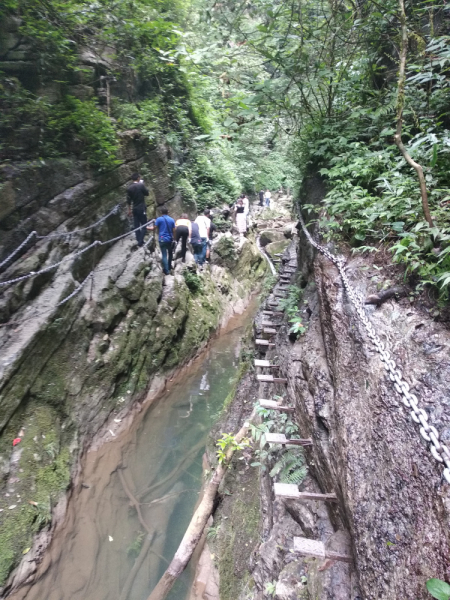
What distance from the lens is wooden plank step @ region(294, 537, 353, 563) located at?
261 centimetres

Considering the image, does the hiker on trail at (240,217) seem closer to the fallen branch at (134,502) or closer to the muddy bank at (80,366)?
the muddy bank at (80,366)

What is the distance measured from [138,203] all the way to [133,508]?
260 inches

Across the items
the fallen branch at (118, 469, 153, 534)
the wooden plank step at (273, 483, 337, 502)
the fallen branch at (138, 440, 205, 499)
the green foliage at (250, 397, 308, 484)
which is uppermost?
the wooden plank step at (273, 483, 337, 502)

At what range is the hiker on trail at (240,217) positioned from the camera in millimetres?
16219

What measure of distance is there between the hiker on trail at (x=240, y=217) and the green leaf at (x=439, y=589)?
15.5m

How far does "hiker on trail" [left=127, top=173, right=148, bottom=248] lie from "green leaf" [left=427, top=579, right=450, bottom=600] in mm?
8391

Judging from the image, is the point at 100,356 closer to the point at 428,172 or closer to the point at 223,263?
the point at 428,172

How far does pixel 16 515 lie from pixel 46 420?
148 cm

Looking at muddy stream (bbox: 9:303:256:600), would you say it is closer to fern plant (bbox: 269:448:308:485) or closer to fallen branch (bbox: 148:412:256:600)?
fallen branch (bbox: 148:412:256:600)

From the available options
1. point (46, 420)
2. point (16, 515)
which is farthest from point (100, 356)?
point (16, 515)

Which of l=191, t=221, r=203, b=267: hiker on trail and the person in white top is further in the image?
the person in white top

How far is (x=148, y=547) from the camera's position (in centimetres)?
570

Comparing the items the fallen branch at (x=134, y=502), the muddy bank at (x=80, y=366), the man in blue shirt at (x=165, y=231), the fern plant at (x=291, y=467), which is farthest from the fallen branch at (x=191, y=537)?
the man in blue shirt at (x=165, y=231)

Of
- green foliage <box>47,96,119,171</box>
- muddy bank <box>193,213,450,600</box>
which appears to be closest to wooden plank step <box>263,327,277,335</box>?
muddy bank <box>193,213,450,600</box>
